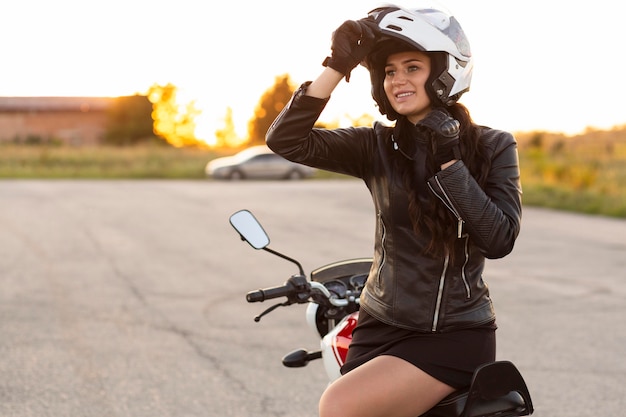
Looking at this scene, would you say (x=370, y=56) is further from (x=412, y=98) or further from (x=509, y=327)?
(x=509, y=327)

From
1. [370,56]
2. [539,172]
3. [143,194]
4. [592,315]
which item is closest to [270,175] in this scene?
[539,172]

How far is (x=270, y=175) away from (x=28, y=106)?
51197mm

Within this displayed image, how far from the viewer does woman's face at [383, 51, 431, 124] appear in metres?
2.80

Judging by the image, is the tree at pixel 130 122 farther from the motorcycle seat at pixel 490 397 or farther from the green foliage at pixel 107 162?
the motorcycle seat at pixel 490 397

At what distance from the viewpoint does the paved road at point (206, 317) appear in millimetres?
5488

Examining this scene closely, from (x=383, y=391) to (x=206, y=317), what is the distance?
5621 millimetres

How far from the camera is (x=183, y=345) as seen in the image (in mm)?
6863

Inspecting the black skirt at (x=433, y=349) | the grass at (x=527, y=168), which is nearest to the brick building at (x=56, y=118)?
the grass at (x=527, y=168)

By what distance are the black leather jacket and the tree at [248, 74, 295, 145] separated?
67469 mm

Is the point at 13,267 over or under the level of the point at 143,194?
over

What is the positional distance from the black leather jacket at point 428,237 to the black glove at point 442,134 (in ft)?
0.18

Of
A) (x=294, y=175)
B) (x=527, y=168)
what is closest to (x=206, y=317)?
(x=527, y=168)

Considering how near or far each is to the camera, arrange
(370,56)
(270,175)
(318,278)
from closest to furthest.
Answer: (370,56) → (318,278) → (270,175)

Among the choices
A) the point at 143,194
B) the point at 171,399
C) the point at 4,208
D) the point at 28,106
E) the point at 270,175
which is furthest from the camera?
the point at 28,106
